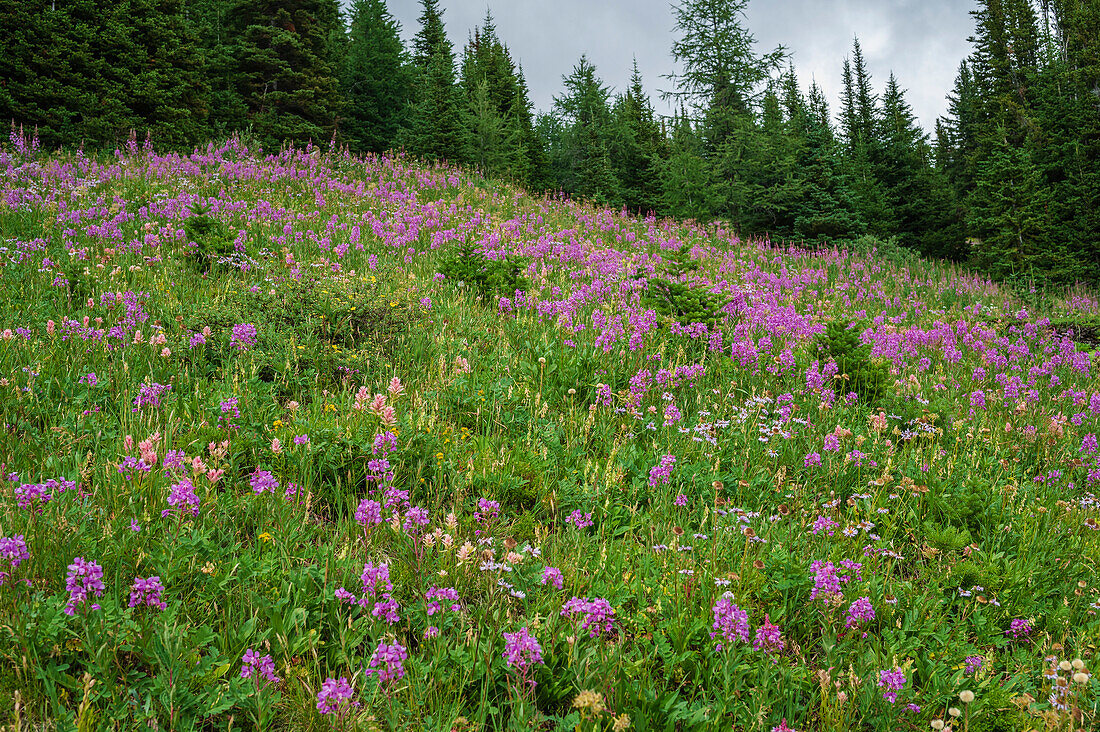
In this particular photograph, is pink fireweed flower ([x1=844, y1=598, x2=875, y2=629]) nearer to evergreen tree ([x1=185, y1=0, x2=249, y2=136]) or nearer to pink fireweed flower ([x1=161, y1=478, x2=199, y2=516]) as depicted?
pink fireweed flower ([x1=161, y1=478, x2=199, y2=516])

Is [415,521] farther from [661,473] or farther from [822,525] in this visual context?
[822,525]

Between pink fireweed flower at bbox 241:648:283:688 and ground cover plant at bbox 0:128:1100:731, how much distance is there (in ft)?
0.04

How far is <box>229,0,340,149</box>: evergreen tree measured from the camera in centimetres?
2358

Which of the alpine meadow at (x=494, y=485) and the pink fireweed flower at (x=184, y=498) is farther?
the pink fireweed flower at (x=184, y=498)

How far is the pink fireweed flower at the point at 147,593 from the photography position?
2096mm

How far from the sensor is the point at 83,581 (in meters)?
2.01

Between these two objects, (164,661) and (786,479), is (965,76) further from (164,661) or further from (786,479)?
(164,661)

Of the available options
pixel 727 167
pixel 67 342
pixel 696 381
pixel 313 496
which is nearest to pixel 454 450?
pixel 313 496

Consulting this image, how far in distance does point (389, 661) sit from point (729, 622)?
1.37 m

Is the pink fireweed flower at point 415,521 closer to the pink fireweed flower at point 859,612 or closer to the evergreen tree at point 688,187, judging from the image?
the pink fireweed flower at point 859,612

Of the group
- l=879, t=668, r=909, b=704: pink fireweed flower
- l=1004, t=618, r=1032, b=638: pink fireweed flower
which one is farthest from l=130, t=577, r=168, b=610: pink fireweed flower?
l=1004, t=618, r=1032, b=638: pink fireweed flower

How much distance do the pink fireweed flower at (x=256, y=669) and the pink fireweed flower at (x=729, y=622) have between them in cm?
170

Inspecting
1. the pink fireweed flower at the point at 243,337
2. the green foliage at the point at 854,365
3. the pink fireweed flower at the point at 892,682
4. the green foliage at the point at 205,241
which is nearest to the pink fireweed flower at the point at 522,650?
the pink fireweed flower at the point at 892,682

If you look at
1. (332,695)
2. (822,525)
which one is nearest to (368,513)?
(332,695)
